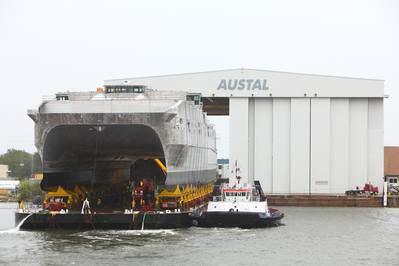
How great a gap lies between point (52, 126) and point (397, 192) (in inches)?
1661

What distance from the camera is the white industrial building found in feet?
223

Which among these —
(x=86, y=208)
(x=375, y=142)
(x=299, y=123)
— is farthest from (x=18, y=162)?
(x=86, y=208)

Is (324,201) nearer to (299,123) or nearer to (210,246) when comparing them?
(299,123)

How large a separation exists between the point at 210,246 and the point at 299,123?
3500 cm

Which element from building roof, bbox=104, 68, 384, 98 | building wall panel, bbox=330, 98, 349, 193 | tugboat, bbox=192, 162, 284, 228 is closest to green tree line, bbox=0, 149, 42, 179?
building roof, bbox=104, 68, 384, 98

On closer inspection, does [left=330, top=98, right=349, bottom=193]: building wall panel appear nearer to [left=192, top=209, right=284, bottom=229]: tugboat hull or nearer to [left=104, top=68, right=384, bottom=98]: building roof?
[left=104, top=68, right=384, bottom=98]: building roof

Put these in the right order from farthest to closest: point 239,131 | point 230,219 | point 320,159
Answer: point 239,131 < point 320,159 < point 230,219

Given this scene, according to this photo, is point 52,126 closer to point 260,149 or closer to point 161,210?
point 161,210

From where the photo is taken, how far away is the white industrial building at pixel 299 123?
223 feet

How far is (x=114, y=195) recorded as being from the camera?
52531 mm

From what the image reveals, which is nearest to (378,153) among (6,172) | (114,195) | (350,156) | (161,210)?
(350,156)

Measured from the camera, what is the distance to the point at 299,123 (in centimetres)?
6844

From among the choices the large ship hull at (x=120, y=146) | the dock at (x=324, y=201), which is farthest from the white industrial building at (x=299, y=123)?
the large ship hull at (x=120, y=146)

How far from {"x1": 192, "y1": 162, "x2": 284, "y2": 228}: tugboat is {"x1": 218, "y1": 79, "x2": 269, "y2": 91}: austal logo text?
23.7 metres
